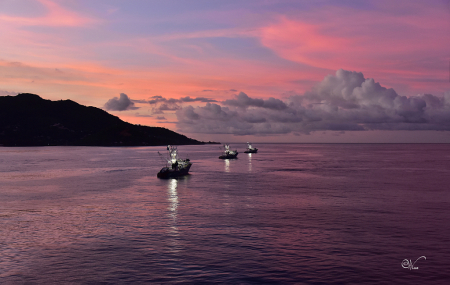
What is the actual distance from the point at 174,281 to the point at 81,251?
1141 centimetres

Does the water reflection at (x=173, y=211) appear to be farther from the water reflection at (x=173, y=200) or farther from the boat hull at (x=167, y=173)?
the boat hull at (x=167, y=173)

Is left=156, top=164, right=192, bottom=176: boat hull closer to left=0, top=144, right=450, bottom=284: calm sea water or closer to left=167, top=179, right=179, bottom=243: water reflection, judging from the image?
left=167, top=179, right=179, bottom=243: water reflection

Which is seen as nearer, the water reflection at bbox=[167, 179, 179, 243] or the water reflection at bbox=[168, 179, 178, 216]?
the water reflection at bbox=[167, 179, 179, 243]

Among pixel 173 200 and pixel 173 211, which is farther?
pixel 173 200

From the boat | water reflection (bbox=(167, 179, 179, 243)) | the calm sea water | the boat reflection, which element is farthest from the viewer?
the boat

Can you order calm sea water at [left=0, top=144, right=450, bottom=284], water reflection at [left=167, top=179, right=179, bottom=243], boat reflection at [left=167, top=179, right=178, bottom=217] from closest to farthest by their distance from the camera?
calm sea water at [left=0, top=144, right=450, bottom=284], water reflection at [left=167, top=179, right=179, bottom=243], boat reflection at [left=167, top=179, right=178, bottom=217]

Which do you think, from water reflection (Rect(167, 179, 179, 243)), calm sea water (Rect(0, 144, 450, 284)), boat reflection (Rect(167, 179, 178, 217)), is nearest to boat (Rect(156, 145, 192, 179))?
boat reflection (Rect(167, 179, 178, 217))

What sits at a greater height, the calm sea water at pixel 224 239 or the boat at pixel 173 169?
the boat at pixel 173 169

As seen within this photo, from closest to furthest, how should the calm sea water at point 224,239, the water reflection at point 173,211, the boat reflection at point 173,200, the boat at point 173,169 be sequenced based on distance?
the calm sea water at point 224,239 → the water reflection at point 173,211 → the boat reflection at point 173,200 → the boat at point 173,169

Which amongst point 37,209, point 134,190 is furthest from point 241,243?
point 134,190

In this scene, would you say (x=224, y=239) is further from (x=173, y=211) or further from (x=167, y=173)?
(x=167, y=173)

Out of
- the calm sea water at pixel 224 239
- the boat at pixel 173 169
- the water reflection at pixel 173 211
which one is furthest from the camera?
the boat at pixel 173 169

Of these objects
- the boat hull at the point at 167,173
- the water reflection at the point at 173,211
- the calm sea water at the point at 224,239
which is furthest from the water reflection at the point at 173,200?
the boat hull at the point at 167,173

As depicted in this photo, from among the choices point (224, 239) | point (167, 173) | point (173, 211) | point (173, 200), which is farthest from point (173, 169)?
point (224, 239)
